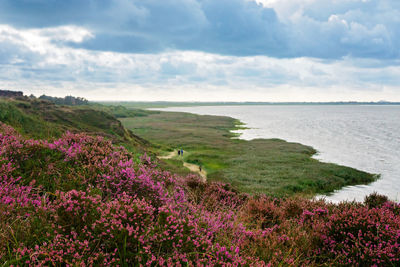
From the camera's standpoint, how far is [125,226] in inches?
152

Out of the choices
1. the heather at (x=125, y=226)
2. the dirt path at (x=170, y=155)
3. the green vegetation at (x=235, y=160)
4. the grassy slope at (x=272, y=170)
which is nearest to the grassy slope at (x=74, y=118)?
the green vegetation at (x=235, y=160)

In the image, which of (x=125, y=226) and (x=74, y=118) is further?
(x=74, y=118)

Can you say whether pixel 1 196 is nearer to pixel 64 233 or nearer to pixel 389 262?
pixel 64 233

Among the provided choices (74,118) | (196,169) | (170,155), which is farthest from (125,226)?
(170,155)

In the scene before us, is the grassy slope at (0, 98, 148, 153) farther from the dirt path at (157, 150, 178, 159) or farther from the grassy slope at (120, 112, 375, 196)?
the grassy slope at (120, 112, 375, 196)

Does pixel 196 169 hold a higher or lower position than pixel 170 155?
lower

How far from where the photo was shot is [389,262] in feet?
16.1

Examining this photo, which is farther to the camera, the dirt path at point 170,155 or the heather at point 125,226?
the dirt path at point 170,155

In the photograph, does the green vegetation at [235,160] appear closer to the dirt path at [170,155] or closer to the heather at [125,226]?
the dirt path at [170,155]

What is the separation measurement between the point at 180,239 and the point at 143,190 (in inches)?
70.4

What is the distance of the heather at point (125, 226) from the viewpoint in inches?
140

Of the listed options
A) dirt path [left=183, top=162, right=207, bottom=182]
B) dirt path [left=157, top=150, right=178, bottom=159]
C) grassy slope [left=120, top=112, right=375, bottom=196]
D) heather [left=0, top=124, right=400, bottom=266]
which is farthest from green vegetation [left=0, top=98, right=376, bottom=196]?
heather [left=0, top=124, right=400, bottom=266]

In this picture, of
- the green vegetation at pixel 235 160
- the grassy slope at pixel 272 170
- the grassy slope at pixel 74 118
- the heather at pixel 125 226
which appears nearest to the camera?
the heather at pixel 125 226

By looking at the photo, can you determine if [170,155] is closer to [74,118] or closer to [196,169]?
[196,169]
